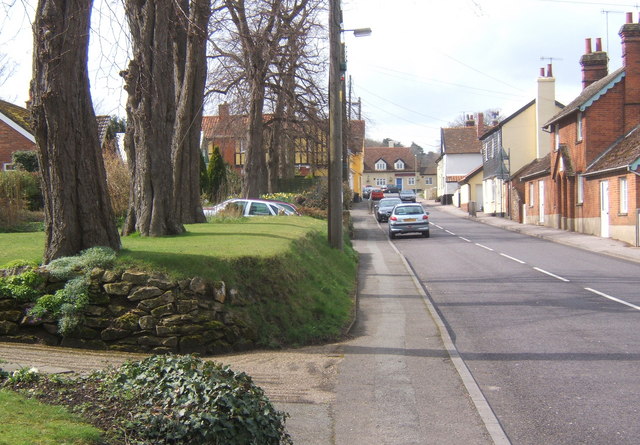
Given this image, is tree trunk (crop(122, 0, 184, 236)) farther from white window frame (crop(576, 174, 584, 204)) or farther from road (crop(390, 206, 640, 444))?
white window frame (crop(576, 174, 584, 204))

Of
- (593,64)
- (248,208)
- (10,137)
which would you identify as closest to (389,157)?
(593,64)

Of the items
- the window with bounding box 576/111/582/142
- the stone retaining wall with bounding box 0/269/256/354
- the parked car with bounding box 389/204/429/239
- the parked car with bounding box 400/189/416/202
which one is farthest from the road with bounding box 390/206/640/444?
the parked car with bounding box 400/189/416/202

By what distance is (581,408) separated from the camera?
6.49m

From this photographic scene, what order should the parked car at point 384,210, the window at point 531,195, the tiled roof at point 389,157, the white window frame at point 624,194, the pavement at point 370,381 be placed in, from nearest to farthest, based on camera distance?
the pavement at point 370,381, the white window frame at point 624,194, the window at point 531,195, the parked car at point 384,210, the tiled roof at point 389,157

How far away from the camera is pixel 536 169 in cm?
4181

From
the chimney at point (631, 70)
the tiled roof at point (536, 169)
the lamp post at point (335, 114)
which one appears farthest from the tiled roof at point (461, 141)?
the lamp post at point (335, 114)

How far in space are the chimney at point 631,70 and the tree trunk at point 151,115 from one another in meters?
24.7

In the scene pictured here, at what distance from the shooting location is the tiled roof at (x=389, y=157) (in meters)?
122

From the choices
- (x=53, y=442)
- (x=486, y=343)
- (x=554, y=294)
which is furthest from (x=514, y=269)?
(x=53, y=442)

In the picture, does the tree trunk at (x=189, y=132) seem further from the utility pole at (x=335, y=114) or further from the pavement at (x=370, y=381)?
the pavement at (x=370, y=381)

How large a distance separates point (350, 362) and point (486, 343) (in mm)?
2291

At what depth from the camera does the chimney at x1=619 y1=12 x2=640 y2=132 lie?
30.5 m

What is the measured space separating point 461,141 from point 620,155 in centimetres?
5172

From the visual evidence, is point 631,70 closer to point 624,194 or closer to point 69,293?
point 624,194
